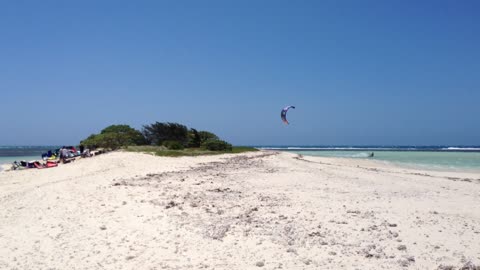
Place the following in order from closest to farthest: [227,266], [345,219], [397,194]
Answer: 1. [227,266]
2. [345,219]
3. [397,194]

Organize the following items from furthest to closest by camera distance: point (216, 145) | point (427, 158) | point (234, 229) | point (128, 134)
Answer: point (427, 158), point (128, 134), point (216, 145), point (234, 229)

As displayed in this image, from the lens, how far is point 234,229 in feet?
22.5

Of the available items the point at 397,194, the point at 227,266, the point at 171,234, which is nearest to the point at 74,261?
the point at 171,234

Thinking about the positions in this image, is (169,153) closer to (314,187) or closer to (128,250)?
(314,187)

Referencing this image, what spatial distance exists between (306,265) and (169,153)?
21.9 meters

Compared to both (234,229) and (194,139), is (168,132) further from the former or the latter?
(234,229)

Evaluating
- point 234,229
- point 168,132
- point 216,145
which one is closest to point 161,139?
point 168,132

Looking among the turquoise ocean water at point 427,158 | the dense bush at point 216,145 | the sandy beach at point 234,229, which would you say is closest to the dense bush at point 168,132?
the dense bush at point 216,145

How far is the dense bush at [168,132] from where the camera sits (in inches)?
1473

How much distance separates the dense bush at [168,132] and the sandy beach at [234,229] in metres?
26.1

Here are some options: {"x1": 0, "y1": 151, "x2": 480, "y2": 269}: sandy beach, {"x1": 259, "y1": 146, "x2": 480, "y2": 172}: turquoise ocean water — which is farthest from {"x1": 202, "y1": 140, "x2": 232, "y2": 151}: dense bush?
{"x1": 0, "y1": 151, "x2": 480, "y2": 269}: sandy beach

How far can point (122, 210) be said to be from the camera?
8.20 m

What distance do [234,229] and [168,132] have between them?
31639 millimetres

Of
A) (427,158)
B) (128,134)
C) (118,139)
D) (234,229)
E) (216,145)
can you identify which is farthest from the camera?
(427,158)
